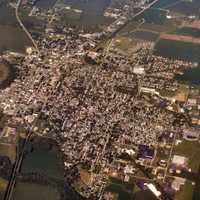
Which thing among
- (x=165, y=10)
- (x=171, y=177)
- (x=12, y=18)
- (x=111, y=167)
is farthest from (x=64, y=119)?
(x=165, y=10)

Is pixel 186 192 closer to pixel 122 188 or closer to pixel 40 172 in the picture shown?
pixel 122 188

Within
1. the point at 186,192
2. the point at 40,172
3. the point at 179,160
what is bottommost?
the point at 40,172

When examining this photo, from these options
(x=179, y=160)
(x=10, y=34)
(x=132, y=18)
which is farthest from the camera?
(x=132, y=18)

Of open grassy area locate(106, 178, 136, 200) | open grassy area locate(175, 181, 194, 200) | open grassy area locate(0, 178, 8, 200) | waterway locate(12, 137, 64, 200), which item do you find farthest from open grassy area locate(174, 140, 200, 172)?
open grassy area locate(0, 178, 8, 200)

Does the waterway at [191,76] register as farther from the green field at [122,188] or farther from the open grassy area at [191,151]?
the green field at [122,188]

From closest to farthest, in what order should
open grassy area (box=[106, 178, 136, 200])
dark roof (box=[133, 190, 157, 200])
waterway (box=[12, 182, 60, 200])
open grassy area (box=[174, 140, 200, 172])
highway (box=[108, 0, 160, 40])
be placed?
1. dark roof (box=[133, 190, 157, 200])
2. open grassy area (box=[106, 178, 136, 200])
3. waterway (box=[12, 182, 60, 200])
4. open grassy area (box=[174, 140, 200, 172])
5. highway (box=[108, 0, 160, 40])

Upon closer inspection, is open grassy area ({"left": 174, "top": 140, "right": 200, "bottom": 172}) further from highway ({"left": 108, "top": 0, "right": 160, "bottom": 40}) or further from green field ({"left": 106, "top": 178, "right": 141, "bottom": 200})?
highway ({"left": 108, "top": 0, "right": 160, "bottom": 40})

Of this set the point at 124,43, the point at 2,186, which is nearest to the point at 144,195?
the point at 2,186
